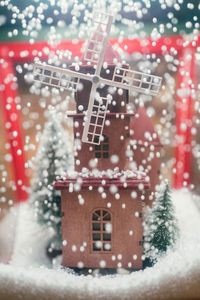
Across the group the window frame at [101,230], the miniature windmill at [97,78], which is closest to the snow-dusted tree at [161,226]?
the window frame at [101,230]

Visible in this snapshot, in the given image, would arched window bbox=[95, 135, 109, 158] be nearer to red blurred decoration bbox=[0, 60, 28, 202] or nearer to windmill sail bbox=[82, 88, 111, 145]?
windmill sail bbox=[82, 88, 111, 145]

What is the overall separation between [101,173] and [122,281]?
53 centimetres

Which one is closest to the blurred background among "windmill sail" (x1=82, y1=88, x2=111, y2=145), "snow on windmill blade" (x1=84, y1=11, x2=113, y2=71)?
"snow on windmill blade" (x1=84, y1=11, x2=113, y2=71)

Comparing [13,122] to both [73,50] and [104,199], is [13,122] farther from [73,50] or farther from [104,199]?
[104,199]

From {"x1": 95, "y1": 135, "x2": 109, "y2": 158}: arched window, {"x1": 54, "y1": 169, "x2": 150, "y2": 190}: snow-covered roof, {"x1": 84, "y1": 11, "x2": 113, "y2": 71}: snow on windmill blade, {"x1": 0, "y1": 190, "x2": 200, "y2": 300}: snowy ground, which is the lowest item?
{"x1": 0, "y1": 190, "x2": 200, "y2": 300}: snowy ground

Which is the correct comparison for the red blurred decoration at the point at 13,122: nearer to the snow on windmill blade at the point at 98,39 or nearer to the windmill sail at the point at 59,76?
the windmill sail at the point at 59,76

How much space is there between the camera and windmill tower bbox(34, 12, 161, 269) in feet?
4.89

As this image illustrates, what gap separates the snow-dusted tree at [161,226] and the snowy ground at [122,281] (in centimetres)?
5

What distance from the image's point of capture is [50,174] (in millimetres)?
1844

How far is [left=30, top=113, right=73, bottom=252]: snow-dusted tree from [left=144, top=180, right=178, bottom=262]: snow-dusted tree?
0.54 meters

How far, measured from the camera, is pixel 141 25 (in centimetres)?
164

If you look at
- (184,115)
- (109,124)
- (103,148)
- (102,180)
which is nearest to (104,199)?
(102,180)

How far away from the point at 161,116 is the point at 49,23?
32.8 inches

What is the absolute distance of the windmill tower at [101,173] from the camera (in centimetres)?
149
